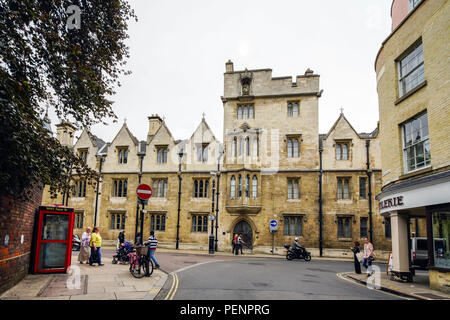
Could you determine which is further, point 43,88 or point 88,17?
point 88,17

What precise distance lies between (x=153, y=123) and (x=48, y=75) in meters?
25.1

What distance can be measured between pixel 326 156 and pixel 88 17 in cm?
2215

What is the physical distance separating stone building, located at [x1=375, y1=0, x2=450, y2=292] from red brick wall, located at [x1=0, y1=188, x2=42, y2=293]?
12.5m

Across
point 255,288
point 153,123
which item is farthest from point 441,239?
point 153,123

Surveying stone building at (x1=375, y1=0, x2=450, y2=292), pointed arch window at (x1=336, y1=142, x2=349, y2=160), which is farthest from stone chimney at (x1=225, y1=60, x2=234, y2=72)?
stone building at (x1=375, y1=0, x2=450, y2=292)

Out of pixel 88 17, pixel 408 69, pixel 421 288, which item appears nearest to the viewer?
pixel 88 17

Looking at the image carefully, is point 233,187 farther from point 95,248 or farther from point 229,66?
point 95,248

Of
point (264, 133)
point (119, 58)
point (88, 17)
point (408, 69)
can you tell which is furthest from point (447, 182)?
point (264, 133)

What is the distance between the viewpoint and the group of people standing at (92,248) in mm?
14531

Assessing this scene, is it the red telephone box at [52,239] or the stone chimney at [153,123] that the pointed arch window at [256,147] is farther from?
the red telephone box at [52,239]

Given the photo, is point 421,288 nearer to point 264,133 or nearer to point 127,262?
point 127,262

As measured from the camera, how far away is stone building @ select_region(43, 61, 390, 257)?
2606 cm

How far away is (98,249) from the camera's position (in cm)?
1458

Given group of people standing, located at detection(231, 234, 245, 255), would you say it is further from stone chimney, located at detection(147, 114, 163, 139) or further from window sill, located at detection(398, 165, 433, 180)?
window sill, located at detection(398, 165, 433, 180)
